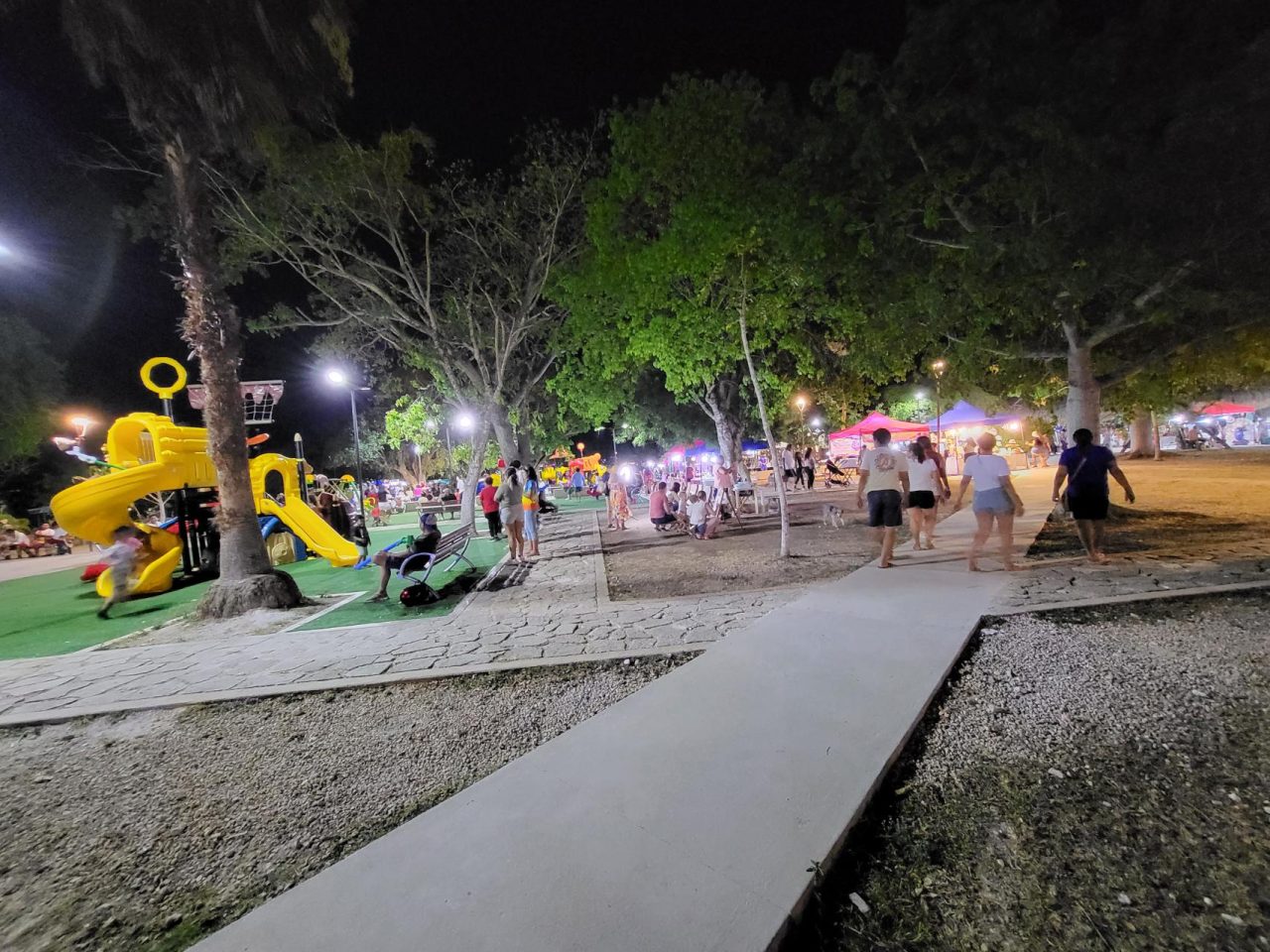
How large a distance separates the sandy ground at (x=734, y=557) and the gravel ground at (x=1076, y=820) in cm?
372

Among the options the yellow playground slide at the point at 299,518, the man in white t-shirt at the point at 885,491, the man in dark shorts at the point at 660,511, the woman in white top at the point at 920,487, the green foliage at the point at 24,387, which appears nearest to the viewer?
the man in white t-shirt at the point at 885,491

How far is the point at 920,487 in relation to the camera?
325 inches

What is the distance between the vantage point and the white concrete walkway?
198 cm

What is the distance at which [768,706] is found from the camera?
359 centimetres

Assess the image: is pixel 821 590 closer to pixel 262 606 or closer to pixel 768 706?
pixel 768 706

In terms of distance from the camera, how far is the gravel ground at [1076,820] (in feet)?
6.40

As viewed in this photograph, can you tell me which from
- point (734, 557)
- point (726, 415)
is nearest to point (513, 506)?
point (734, 557)

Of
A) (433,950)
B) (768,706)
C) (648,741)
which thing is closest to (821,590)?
(768,706)

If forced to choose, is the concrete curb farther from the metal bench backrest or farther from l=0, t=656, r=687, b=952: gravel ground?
the metal bench backrest

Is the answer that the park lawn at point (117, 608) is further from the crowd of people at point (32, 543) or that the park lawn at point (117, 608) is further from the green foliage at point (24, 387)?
the green foliage at point (24, 387)

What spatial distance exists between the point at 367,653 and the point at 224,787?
2284 mm

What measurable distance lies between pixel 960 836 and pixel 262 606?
27.4 feet

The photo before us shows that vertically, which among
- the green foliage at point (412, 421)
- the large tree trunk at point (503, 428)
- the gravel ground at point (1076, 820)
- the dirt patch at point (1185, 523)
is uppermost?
the green foliage at point (412, 421)

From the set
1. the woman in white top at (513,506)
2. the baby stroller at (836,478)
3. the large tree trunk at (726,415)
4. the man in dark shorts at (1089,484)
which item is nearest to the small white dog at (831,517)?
the man in dark shorts at (1089,484)
